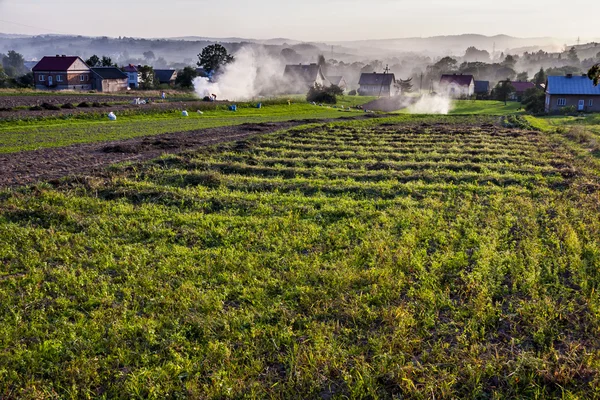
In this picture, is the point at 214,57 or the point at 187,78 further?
the point at 214,57

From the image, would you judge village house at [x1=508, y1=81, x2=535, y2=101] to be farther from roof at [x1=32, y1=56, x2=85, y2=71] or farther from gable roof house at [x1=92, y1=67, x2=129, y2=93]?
roof at [x1=32, y1=56, x2=85, y2=71]

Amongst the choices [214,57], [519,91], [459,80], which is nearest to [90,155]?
[214,57]

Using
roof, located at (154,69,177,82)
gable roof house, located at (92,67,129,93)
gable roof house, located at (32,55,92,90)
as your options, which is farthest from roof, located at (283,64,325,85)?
gable roof house, located at (32,55,92,90)

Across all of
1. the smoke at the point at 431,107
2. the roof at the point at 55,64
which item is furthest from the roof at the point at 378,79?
the roof at the point at 55,64

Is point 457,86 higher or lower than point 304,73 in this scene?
lower

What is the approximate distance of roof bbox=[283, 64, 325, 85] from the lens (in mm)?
108062

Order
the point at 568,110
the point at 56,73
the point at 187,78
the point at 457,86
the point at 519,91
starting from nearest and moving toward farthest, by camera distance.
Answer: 1. the point at 568,110
2. the point at 56,73
3. the point at 187,78
4. the point at 519,91
5. the point at 457,86

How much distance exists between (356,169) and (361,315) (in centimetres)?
1180

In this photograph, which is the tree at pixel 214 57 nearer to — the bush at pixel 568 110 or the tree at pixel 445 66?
the bush at pixel 568 110

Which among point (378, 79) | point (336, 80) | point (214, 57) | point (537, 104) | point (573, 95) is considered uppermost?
point (214, 57)

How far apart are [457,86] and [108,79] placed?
68.9 m

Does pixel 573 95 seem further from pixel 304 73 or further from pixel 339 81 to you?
pixel 339 81

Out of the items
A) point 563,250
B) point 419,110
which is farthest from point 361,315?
point 419,110

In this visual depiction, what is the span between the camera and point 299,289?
8.30 metres
